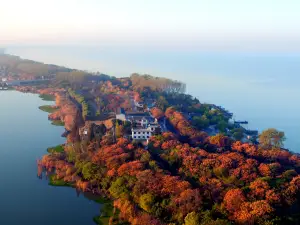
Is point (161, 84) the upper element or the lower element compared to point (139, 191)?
upper

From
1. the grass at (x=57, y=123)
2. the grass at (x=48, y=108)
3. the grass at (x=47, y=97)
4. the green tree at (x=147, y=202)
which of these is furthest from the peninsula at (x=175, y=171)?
the grass at (x=47, y=97)

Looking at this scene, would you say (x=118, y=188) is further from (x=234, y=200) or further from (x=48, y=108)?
(x=48, y=108)

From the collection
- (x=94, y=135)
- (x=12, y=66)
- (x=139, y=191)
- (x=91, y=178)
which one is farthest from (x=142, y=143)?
(x=12, y=66)

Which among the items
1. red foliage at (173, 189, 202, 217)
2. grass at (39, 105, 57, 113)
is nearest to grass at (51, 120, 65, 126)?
grass at (39, 105, 57, 113)

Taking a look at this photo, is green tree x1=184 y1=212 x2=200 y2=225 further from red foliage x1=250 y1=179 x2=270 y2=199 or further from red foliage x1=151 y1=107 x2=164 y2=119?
red foliage x1=151 y1=107 x2=164 y2=119

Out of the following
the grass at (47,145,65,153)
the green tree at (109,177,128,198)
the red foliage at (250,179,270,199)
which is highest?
the red foliage at (250,179,270,199)

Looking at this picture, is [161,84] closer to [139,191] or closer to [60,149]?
[60,149]
